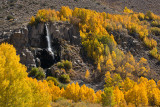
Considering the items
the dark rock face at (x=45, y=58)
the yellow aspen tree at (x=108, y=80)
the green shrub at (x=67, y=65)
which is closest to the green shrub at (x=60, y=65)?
the green shrub at (x=67, y=65)

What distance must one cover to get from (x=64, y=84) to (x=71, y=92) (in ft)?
21.5

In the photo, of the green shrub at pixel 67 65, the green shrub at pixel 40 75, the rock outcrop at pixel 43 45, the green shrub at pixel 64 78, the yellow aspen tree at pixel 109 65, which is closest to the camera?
the green shrub at pixel 40 75

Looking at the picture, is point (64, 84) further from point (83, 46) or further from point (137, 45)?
point (137, 45)

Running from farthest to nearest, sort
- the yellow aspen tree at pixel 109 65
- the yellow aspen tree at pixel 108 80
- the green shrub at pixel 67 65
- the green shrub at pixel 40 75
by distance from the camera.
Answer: the yellow aspen tree at pixel 109 65 < the green shrub at pixel 67 65 < the yellow aspen tree at pixel 108 80 < the green shrub at pixel 40 75

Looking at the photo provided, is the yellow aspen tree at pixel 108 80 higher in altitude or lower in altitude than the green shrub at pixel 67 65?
lower

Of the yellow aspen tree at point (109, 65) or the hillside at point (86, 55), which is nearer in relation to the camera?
the hillside at point (86, 55)

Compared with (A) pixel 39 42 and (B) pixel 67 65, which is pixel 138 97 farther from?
(A) pixel 39 42

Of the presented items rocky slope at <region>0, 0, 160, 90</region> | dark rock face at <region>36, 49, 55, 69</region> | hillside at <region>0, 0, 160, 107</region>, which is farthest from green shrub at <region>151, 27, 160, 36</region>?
dark rock face at <region>36, 49, 55, 69</region>

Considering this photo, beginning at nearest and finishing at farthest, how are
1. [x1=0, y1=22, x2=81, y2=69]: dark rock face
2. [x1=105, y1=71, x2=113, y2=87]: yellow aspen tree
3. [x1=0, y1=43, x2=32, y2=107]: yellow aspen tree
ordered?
1. [x1=0, y1=43, x2=32, y2=107]: yellow aspen tree
2. [x1=105, y1=71, x2=113, y2=87]: yellow aspen tree
3. [x1=0, y1=22, x2=81, y2=69]: dark rock face

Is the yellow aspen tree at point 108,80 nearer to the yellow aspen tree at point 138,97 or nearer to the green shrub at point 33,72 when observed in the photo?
the yellow aspen tree at point 138,97

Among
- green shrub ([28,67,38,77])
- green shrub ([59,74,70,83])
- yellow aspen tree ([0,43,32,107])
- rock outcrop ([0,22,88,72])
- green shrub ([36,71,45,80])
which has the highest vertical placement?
yellow aspen tree ([0,43,32,107])

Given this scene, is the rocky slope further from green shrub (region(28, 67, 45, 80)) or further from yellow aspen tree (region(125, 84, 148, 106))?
yellow aspen tree (region(125, 84, 148, 106))

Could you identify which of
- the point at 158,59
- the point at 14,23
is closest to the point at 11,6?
the point at 14,23

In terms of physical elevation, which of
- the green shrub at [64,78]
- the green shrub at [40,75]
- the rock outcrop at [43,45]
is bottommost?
the green shrub at [64,78]
